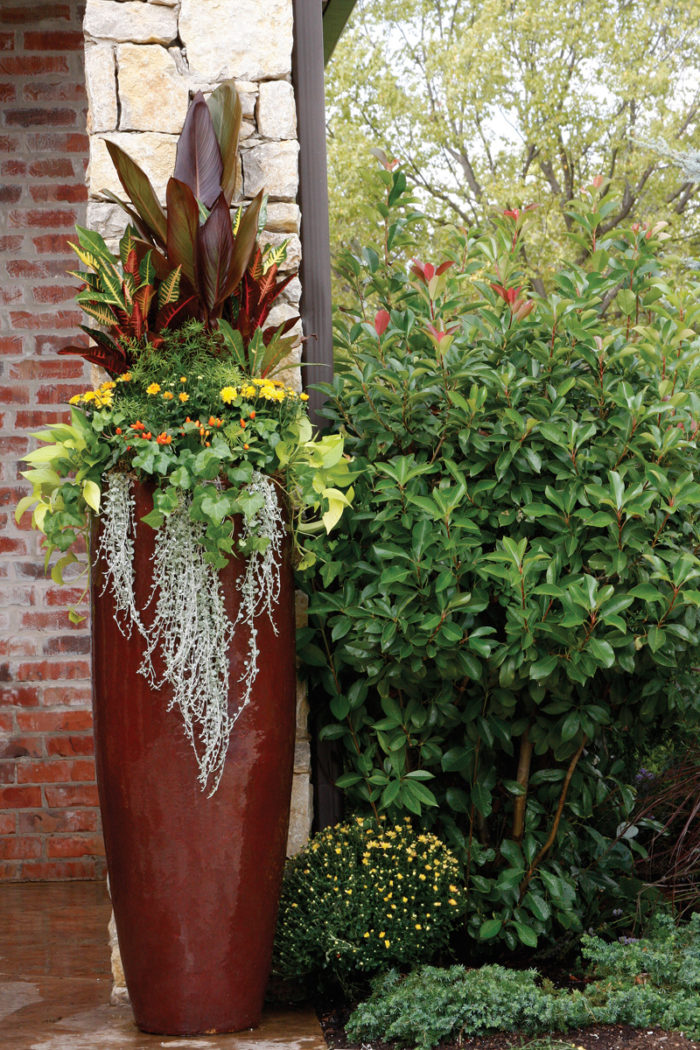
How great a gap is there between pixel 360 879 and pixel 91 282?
140cm

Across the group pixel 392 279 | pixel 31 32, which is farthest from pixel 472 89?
pixel 392 279

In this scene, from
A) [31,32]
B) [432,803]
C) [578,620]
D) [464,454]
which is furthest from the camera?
[31,32]

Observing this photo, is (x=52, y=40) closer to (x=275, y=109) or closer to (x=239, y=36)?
(x=239, y=36)

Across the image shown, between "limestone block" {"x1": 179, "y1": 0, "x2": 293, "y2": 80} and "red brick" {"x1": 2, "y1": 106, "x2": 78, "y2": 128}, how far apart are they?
1378 mm

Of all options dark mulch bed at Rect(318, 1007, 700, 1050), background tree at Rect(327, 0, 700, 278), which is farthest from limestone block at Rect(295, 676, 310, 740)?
background tree at Rect(327, 0, 700, 278)

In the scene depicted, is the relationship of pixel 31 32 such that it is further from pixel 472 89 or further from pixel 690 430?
pixel 472 89

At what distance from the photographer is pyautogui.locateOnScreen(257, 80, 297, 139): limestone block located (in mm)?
2566

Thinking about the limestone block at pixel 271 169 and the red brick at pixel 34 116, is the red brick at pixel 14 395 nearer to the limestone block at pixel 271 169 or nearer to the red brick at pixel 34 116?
the red brick at pixel 34 116

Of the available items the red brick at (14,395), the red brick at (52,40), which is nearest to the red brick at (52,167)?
the red brick at (52,40)

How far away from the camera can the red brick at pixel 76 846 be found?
370 cm

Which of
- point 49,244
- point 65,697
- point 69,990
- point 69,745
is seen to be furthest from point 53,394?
point 69,990

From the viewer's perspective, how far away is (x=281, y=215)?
2.58 meters

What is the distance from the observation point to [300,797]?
256cm

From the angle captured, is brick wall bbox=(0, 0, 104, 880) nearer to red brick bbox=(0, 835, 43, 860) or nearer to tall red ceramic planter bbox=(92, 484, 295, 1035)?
red brick bbox=(0, 835, 43, 860)
